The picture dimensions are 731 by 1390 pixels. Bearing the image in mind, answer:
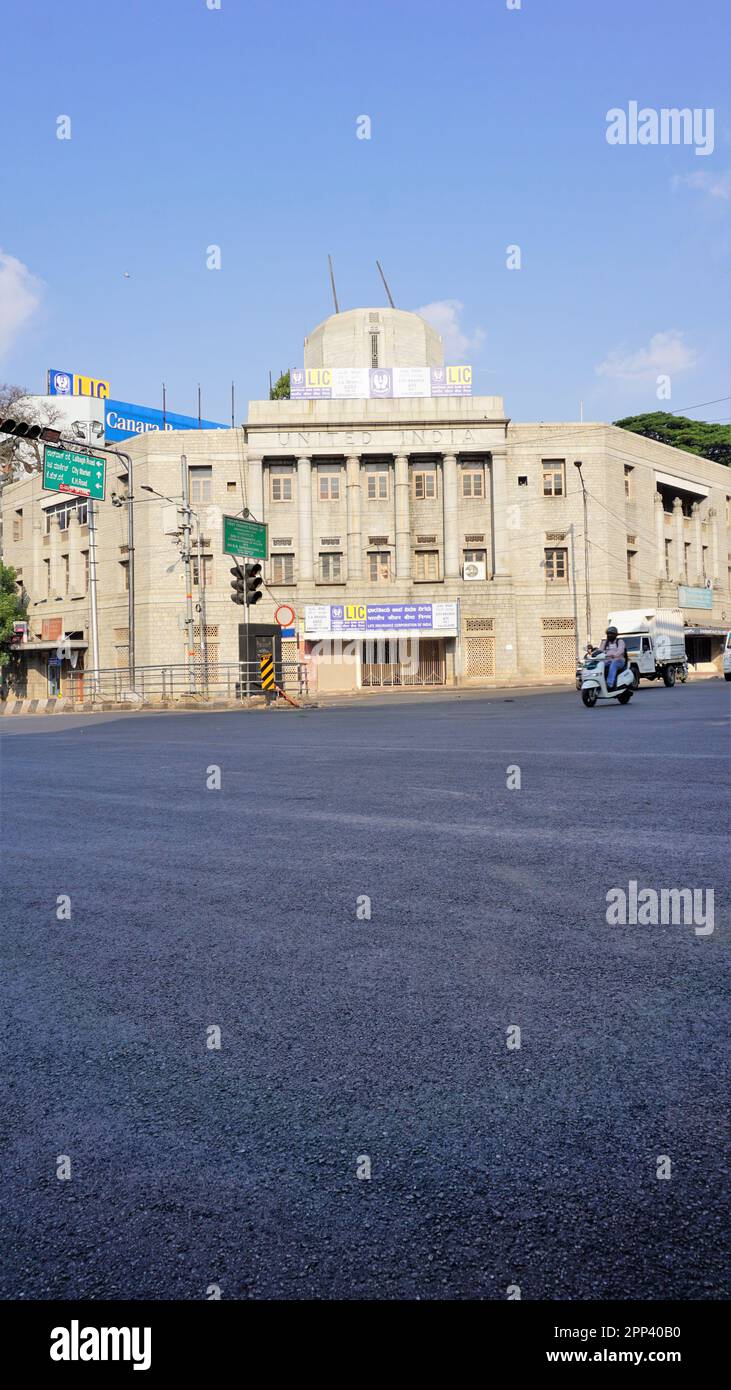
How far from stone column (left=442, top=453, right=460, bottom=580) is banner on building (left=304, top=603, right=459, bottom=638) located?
2.67 metres

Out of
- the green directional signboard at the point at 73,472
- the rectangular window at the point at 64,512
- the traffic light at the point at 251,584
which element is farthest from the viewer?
the rectangular window at the point at 64,512

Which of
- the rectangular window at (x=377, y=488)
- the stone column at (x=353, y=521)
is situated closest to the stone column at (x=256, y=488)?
the stone column at (x=353, y=521)

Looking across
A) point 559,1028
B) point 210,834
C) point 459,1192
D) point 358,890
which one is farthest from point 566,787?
point 459,1192

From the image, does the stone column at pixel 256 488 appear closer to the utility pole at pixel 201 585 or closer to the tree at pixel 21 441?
the utility pole at pixel 201 585

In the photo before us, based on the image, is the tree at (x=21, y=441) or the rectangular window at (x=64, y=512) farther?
the tree at (x=21, y=441)

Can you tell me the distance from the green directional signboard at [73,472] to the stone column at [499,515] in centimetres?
2315

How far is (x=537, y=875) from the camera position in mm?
5039

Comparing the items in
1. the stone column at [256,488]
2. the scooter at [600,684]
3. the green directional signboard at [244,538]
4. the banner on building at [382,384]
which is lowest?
the scooter at [600,684]

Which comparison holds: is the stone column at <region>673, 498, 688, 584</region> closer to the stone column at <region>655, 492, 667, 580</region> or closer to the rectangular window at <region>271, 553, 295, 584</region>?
the stone column at <region>655, 492, 667, 580</region>

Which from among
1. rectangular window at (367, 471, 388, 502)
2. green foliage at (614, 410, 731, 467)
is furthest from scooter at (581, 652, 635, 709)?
green foliage at (614, 410, 731, 467)

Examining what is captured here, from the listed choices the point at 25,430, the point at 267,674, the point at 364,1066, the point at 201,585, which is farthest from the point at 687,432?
the point at 364,1066

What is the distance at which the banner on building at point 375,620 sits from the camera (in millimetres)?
49906

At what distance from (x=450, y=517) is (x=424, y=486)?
8.22ft
